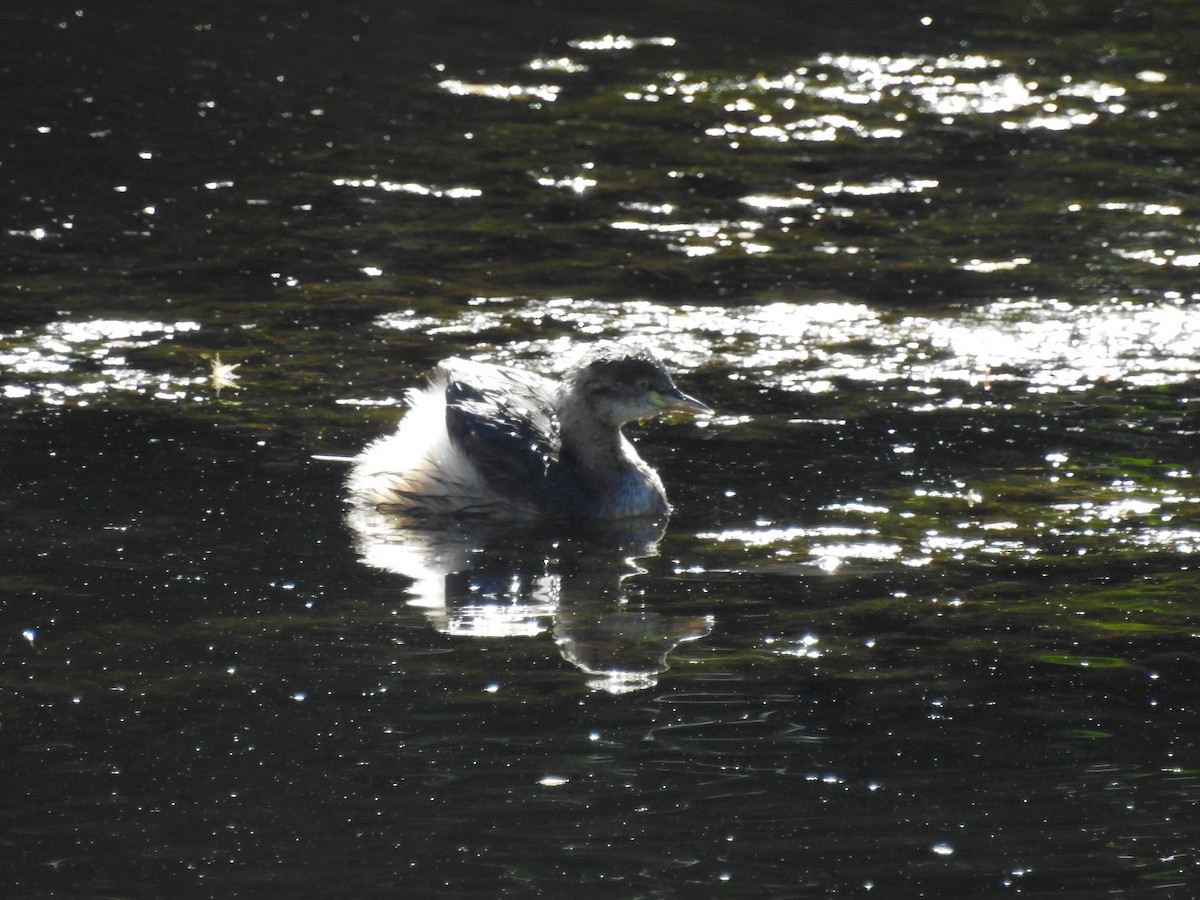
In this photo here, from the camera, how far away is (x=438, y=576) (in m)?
7.36

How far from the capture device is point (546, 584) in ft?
24.0

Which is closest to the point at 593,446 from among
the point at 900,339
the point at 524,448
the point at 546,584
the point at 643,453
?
the point at 524,448

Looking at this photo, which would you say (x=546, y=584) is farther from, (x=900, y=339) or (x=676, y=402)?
(x=900, y=339)

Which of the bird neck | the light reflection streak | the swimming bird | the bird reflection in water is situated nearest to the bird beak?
the swimming bird

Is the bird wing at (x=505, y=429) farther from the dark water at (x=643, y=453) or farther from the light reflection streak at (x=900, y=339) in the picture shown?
the light reflection streak at (x=900, y=339)

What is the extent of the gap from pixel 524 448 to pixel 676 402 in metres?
0.71

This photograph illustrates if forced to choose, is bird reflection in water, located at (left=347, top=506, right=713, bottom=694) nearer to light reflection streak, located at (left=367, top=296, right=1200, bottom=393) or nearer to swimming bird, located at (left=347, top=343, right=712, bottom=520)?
swimming bird, located at (left=347, top=343, right=712, bottom=520)

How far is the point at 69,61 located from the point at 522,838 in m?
12.1

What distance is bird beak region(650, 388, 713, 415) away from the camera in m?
8.45

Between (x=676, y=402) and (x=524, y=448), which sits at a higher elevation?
(x=676, y=402)

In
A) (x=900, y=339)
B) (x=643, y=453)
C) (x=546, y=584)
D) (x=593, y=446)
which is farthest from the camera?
(x=900, y=339)

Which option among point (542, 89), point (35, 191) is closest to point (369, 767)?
point (35, 191)

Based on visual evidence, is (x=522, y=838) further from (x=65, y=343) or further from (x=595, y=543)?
(x=65, y=343)

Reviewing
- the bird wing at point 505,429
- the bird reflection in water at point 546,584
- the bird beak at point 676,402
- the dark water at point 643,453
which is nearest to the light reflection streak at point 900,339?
the dark water at point 643,453
